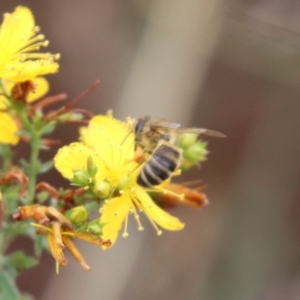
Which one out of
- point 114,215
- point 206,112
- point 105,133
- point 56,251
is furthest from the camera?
point 206,112

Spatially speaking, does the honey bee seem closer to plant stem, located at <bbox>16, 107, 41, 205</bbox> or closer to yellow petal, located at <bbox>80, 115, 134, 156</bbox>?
yellow petal, located at <bbox>80, 115, 134, 156</bbox>

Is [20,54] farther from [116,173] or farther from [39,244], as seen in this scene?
[39,244]

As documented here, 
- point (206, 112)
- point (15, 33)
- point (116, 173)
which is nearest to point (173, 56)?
→ point (206, 112)

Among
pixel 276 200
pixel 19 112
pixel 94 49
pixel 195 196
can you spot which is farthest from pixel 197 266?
pixel 19 112

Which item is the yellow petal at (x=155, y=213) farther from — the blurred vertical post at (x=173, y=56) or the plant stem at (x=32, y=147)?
the blurred vertical post at (x=173, y=56)

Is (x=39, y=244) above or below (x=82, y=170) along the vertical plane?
below

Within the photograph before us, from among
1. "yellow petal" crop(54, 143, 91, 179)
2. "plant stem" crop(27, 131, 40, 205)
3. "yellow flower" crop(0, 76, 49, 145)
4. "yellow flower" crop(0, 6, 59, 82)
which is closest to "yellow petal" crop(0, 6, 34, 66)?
"yellow flower" crop(0, 6, 59, 82)
